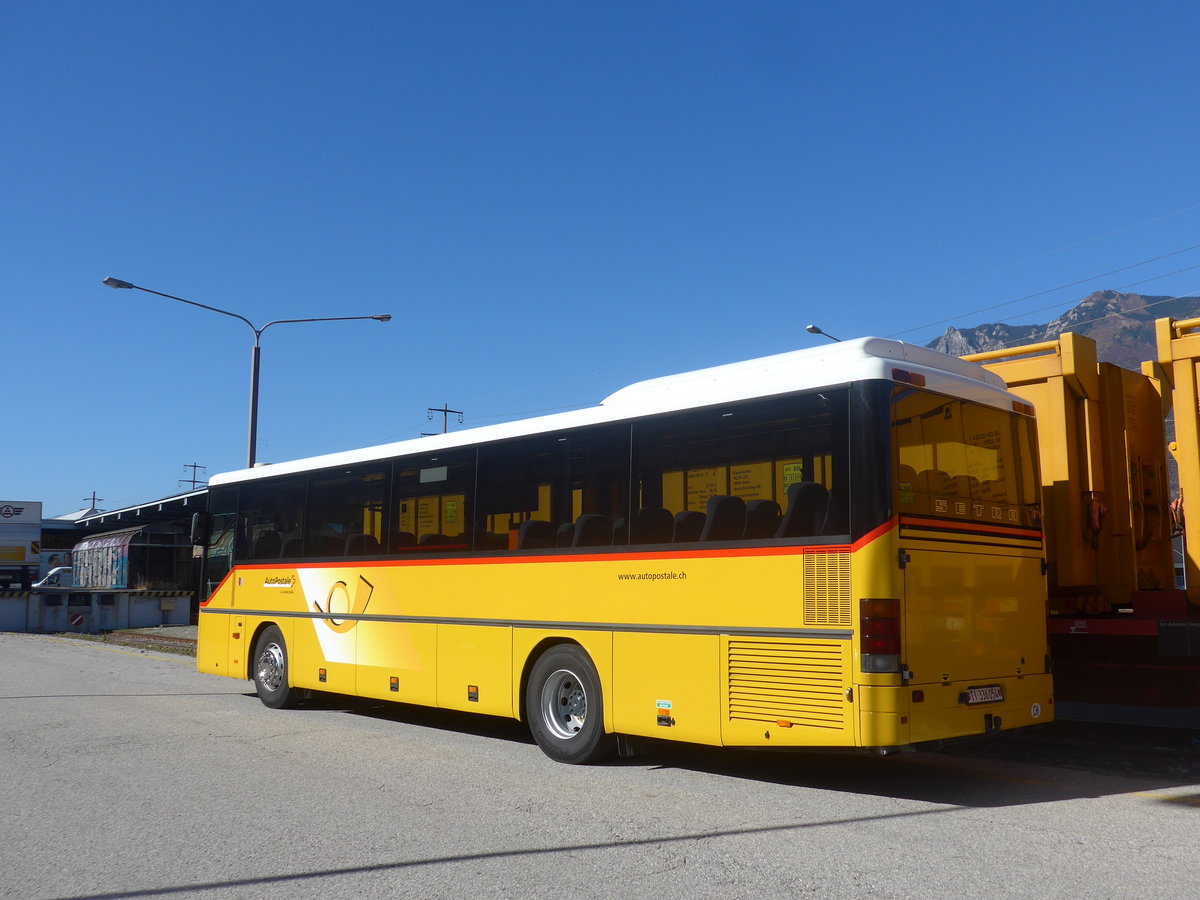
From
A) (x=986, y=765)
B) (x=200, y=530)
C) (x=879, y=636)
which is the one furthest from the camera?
(x=200, y=530)

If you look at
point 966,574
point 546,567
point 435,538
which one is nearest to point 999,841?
point 966,574

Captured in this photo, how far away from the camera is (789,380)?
8.05 m

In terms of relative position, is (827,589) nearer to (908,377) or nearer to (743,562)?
(743,562)

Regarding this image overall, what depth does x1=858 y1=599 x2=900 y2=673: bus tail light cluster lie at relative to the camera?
23.9ft

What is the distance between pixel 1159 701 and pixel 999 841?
4.66m

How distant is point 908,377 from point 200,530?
10831mm

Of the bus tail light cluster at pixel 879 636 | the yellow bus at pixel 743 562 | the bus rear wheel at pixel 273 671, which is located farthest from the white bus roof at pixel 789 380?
the bus rear wheel at pixel 273 671

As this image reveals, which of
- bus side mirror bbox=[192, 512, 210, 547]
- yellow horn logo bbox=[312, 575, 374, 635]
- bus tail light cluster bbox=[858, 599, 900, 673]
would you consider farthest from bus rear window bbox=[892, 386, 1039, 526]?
bus side mirror bbox=[192, 512, 210, 547]

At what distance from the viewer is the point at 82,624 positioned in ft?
108

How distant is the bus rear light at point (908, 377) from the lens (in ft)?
25.3

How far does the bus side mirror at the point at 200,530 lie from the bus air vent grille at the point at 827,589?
10.2 meters

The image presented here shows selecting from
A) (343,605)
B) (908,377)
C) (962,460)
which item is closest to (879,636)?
(962,460)

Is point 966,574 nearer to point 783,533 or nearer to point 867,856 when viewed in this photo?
point 783,533

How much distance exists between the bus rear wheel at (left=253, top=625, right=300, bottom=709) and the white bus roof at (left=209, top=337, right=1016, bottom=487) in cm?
493
